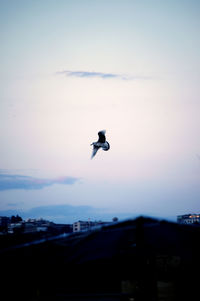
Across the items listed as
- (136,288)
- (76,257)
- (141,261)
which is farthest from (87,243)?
(136,288)

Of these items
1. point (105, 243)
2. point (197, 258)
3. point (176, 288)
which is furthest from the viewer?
point (176, 288)

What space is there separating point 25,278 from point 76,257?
1045 mm

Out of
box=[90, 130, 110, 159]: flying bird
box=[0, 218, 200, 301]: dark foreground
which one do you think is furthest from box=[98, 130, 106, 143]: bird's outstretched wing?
box=[0, 218, 200, 301]: dark foreground

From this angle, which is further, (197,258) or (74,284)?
(74,284)

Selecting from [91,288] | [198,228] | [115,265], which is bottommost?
[91,288]

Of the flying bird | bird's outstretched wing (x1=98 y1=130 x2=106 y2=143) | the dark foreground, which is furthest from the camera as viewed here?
the flying bird

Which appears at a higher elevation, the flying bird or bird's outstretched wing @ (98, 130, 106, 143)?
bird's outstretched wing @ (98, 130, 106, 143)

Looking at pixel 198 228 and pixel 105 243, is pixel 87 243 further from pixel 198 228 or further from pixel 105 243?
pixel 198 228

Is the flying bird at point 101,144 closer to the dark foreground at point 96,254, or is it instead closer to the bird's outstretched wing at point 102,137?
the bird's outstretched wing at point 102,137

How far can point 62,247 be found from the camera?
5.88 metres

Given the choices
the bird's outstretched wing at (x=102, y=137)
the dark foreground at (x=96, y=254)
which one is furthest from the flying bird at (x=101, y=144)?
the dark foreground at (x=96, y=254)

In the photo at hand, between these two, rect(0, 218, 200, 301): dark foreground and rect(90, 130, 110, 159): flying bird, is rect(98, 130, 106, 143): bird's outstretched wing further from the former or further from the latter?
rect(0, 218, 200, 301): dark foreground

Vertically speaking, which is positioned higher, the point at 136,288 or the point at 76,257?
the point at 76,257

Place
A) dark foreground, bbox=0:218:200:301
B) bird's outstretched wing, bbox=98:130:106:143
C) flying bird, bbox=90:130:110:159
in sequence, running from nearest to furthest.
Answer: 1. dark foreground, bbox=0:218:200:301
2. bird's outstretched wing, bbox=98:130:106:143
3. flying bird, bbox=90:130:110:159
